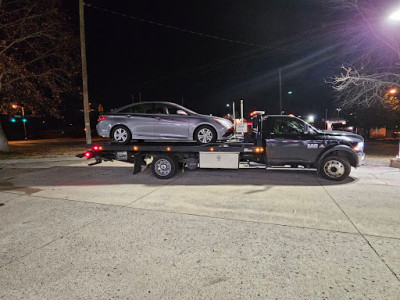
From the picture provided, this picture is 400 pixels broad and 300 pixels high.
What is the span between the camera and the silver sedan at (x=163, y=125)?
777 cm

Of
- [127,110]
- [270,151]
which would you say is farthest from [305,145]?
[127,110]

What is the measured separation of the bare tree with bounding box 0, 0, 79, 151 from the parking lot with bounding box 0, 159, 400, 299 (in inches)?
402

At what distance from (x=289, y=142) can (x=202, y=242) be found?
17.0 ft

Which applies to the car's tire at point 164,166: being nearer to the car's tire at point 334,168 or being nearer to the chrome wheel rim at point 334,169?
the car's tire at point 334,168

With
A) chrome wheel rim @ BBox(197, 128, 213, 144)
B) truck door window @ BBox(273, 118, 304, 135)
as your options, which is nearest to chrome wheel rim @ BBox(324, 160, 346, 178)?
truck door window @ BBox(273, 118, 304, 135)

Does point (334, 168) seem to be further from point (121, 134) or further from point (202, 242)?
point (121, 134)

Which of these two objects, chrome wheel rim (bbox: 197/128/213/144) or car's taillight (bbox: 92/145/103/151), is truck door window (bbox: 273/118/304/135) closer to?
chrome wheel rim (bbox: 197/128/213/144)

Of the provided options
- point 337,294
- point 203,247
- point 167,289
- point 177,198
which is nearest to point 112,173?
point 177,198

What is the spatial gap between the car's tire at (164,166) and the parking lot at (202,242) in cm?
101

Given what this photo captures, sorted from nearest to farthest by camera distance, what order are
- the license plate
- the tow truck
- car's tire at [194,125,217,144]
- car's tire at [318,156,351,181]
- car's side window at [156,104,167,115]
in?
car's tire at [318,156,351,181] < the tow truck < car's tire at [194,125,217,144] < car's side window at [156,104,167,115] < the license plate

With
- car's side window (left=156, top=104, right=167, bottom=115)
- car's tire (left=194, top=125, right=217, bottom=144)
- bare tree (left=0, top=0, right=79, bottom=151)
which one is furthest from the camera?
bare tree (left=0, top=0, right=79, bottom=151)

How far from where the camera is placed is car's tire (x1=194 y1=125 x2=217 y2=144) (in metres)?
7.84

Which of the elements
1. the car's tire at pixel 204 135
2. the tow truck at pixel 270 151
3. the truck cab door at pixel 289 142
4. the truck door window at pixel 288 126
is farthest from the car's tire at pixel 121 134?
the truck door window at pixel 288 126

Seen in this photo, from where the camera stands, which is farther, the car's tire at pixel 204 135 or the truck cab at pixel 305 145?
the car's tire at pixel 204 135
